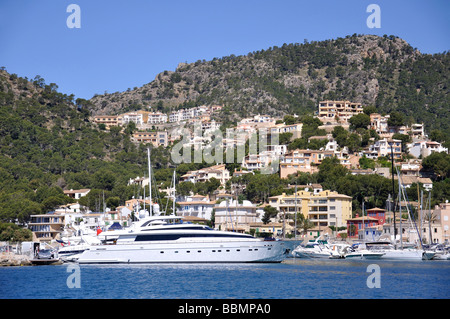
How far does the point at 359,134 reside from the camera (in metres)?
111

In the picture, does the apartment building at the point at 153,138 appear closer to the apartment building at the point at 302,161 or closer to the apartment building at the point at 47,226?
the apartment building at the point at 302,161

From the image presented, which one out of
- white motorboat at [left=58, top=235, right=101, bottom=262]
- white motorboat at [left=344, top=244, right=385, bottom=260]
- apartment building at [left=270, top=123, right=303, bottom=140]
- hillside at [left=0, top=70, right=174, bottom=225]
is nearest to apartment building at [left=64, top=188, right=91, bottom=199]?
hillside at [left=0, top=70, right=174, bottom=225]

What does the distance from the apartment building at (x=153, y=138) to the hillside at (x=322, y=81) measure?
53.2 ft

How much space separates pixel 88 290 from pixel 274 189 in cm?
5539

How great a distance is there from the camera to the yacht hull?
136ft

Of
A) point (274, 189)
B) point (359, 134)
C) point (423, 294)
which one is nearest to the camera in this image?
point (423, 294)

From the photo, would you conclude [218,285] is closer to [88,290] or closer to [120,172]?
[88,290]

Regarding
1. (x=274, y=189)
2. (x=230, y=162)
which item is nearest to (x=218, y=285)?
(x=274, y=189)

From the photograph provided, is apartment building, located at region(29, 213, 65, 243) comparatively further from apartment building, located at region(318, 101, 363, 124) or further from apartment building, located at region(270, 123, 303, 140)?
apartment building, located at region(318, 101, 363, 124)

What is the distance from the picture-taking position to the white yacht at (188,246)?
41625mm

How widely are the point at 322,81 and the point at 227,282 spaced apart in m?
148

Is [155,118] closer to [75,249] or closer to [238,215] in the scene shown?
[238,215]

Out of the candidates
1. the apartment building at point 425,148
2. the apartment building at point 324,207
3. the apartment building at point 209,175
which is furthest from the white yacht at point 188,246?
the apartment building at point 425,148

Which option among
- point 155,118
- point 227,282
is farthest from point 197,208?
point 155,118
